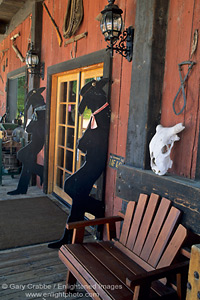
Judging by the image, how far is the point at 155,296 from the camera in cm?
168

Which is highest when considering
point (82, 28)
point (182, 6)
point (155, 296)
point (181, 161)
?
point (82, 28)

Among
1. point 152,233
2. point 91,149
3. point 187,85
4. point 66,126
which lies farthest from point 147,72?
point 66,126

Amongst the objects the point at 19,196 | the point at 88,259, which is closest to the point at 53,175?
the point at 19,196

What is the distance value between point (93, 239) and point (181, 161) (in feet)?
5.21

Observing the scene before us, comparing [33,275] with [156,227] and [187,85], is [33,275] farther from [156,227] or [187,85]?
[187,85]

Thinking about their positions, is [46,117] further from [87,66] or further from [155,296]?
[155,296]

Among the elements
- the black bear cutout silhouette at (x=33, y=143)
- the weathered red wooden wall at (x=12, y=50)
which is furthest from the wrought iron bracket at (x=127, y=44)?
the weathered red wooden wall at (x=12, y=50)

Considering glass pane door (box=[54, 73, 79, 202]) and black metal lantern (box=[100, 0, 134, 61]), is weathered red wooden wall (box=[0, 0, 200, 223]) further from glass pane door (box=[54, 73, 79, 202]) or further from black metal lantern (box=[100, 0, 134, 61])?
glass pane door (box=[54, 73, 79, 202])

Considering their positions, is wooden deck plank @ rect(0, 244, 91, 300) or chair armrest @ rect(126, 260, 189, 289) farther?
wooden deck plank @ rect(0, 244, 91, 300)

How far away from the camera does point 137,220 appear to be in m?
2.15

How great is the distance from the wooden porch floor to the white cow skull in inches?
45.4

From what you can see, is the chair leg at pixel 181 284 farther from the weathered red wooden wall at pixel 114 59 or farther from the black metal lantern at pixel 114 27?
the black metal lantern at pixel 114 27

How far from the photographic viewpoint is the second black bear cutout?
2.96 metres

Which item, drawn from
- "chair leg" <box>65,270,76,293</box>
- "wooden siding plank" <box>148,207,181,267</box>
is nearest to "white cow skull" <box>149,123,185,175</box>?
"wooden siding plank" <box>148,207,181,267</box>
